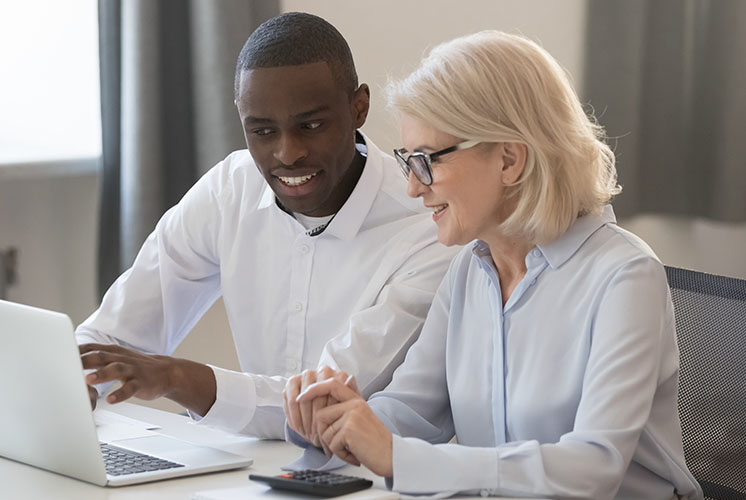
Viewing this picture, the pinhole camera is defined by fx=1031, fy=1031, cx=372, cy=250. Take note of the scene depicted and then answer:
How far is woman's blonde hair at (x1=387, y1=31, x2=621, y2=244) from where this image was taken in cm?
141

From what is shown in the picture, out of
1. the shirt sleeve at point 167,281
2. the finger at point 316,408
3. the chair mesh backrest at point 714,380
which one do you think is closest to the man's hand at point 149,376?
the finger at point 316,408

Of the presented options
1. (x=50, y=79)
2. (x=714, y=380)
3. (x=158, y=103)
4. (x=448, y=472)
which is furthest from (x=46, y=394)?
(x=50, y=79)

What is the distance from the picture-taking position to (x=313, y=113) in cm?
169

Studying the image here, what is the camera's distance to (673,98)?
365cm

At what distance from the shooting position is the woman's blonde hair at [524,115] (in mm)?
1405

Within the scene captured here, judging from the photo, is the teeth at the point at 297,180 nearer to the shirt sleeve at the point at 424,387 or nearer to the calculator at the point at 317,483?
the shirt sleeve at the point at 424,387

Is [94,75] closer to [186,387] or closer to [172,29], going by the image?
[172,29]

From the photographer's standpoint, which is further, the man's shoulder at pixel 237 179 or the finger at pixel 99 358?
the man's shoulder at pixel 237 179

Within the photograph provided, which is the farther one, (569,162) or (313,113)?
(313,113)

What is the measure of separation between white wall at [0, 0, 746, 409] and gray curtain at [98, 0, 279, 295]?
10 centimetres

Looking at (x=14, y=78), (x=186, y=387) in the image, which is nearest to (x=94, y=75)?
(x=14, y=78)

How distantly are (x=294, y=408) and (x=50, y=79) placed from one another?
1.43m

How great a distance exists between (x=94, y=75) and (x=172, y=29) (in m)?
0.23

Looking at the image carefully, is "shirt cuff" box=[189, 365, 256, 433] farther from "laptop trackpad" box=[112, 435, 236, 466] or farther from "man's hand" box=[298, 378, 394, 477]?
"man's hand" box=[298, 378, 394, 477]
